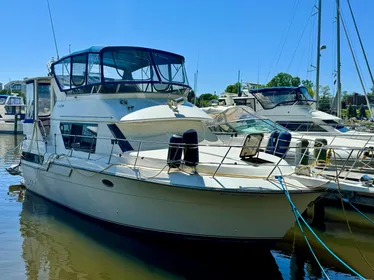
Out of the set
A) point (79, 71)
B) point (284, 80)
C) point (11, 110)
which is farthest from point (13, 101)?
point (79, 71)

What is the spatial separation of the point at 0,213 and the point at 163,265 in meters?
5.67

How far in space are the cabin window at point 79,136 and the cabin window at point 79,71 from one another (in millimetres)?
1052

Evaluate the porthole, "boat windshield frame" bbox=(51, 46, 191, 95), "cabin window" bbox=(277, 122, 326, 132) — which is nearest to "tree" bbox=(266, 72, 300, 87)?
"cabin window" bbox=(277, 122, 326, 132)

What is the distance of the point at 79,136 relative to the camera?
8766mm

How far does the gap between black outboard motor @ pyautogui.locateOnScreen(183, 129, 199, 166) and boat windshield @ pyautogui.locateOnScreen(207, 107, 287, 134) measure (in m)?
5.11

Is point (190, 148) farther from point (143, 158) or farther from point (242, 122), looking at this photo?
point (242, 122)

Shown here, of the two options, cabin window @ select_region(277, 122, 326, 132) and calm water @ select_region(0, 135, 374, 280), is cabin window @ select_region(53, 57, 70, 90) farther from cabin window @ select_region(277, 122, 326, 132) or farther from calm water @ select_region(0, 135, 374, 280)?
cabin window @ select_region(277, 122, 326, 132)

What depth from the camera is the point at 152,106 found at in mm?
8750

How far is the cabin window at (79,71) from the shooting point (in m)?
9.42

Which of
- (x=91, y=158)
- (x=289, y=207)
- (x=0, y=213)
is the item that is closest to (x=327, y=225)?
(x=289, y=207)

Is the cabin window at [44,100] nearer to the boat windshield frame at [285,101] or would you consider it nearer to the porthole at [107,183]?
the porthole at [107,183]

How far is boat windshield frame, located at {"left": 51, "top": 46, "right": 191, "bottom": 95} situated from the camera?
8898 mm

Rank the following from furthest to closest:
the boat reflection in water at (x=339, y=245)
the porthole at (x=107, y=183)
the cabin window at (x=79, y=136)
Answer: the cabin window at (x=79, y=136) < the porthole at (x=107, y=183) < the boat reflection in water at (x=339, y=245)

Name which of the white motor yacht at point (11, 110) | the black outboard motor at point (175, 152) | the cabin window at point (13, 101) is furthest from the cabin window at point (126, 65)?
the cabin window at point (13, 101)
